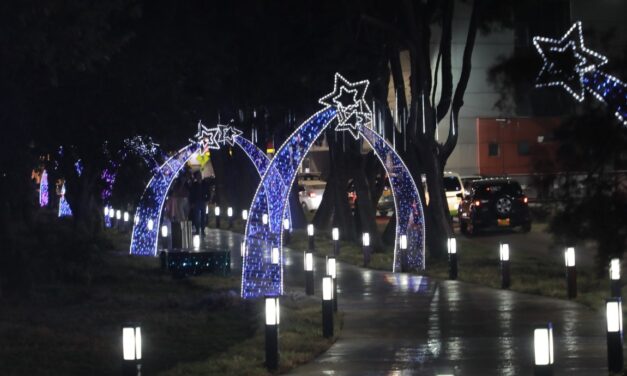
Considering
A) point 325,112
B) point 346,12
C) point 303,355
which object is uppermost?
point 346,12

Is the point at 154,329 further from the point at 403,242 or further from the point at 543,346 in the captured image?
the point at 403,242

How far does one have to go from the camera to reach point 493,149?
53750 millimetres

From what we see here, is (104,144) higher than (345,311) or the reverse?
higher

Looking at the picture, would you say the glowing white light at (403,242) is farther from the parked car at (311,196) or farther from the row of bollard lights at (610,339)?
the parked car at (311,196)

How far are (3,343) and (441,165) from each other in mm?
13919

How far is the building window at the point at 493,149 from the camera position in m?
53.6

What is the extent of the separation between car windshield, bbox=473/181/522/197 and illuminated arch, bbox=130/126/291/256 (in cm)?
860

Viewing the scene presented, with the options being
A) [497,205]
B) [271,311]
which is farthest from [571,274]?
[497,205]

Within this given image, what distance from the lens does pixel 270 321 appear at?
12.2 m

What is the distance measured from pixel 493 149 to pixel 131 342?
44.9 meters

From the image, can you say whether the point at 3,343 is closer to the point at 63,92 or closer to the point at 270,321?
the point at 270,321

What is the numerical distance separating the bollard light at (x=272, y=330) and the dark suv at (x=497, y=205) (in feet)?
75.2

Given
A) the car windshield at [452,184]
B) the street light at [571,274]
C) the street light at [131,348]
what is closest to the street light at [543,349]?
the street light at [131,348]

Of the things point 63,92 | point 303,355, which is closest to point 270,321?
point 303,355
